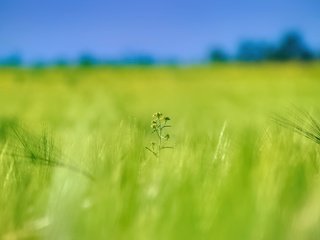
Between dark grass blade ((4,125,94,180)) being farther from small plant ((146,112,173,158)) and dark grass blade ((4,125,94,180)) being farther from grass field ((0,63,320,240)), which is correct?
small plant ((146,112,173,158))

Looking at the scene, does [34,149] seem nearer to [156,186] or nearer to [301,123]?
[156,186]

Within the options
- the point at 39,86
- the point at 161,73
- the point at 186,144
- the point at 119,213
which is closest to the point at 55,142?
the point at 186,144

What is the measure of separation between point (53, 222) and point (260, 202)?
0.19m

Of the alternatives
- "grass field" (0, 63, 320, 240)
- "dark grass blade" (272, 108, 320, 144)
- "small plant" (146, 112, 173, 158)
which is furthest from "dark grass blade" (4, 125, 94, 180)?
"dark grass blade" (272, 108, 320, 144)

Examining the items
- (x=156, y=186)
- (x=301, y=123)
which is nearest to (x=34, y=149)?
(x=156, y=186)

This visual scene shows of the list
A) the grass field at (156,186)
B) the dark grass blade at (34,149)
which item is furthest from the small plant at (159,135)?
the dark grass blade at (34,149)

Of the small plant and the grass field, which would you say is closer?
the grass field

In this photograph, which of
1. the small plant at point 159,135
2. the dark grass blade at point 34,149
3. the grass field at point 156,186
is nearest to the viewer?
the grass field at point 156,186

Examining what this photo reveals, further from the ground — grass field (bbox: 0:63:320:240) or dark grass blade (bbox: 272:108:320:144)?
dark grass blade (bbox: 272:108:320:144)

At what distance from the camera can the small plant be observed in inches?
38.2

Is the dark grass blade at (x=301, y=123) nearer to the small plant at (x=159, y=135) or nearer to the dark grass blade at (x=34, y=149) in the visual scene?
the small plant at (x=159, y=135)

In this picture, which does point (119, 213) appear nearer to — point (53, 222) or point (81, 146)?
point (53, 222)

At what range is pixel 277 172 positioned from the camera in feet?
2.14

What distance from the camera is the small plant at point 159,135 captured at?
3.18 feet
